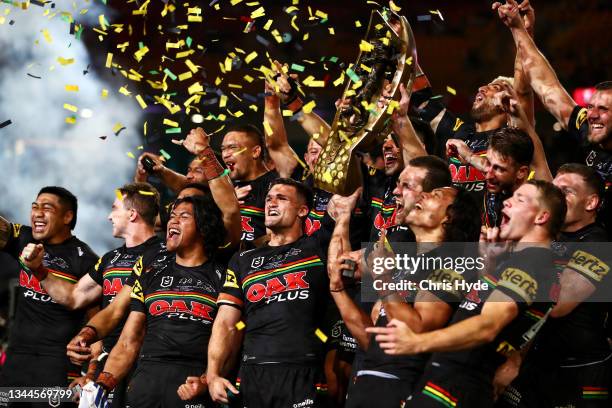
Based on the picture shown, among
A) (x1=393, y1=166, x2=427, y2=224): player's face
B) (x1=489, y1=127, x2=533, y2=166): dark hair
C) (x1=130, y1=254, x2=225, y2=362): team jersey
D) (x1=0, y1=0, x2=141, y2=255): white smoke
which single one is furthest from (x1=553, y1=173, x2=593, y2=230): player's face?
(x1=0, y1=0, x2=141, y2=255): white smoke

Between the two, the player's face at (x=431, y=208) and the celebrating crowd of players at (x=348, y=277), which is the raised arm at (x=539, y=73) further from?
the player's face at (x=431, y=208)

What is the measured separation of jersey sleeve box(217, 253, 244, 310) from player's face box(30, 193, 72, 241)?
1.77m

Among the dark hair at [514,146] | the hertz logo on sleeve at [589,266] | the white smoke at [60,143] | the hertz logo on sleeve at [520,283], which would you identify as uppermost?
the white smoke at [60,143]

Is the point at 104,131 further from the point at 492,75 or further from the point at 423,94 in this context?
the point at 423,94

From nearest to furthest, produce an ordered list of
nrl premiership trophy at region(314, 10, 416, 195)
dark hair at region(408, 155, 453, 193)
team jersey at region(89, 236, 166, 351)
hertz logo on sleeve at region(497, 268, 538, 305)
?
hertz logo on sleeve at region(497, 268, 538, 305), dark hair at region(408, 155, 453, 193), nrl premiership trophy at region(314, 10, 416, 195), team jersey at region(89, 236, 166, 351)

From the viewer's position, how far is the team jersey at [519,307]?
3443mm

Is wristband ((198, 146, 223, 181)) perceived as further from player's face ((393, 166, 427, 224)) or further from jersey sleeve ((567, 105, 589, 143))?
jersey sleeve ((567, 105, 589, 143))

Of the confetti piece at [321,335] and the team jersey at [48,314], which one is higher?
the team jersey at [48,314]

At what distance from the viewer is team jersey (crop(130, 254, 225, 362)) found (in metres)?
4.76

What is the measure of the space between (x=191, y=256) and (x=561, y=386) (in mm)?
2106

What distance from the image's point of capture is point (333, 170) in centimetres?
436

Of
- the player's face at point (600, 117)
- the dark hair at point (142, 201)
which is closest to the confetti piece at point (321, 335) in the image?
the player's face at point (600, 117)

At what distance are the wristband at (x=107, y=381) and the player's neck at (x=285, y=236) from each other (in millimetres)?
1115

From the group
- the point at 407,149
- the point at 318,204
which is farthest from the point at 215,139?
the point at 407,149
